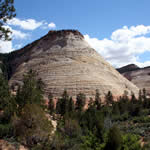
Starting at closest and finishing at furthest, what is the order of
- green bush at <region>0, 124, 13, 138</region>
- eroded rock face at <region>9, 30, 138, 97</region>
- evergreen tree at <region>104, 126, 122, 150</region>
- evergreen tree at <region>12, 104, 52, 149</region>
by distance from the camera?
evergreen tree at <region>104, 126, 122, 150</region>, evergreen tree at <region>12, 104, 52, 149</region>, green bush at <region>0, 124, 13, 138</region>, eroded rock face at <region>9, 30, 138, 97</region>

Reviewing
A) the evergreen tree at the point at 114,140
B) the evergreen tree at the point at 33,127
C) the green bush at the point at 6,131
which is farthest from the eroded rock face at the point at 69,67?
the evergreen tree at the point at 114,140

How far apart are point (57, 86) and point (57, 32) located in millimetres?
28360

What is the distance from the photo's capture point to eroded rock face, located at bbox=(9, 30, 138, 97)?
157 feet

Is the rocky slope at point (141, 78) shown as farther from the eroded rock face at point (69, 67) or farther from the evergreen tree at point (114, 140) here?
the evergreen tree at point (114, 140)

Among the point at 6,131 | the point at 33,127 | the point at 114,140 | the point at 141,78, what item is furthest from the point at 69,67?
the point at 141,78

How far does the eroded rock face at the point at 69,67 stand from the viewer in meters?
47.8

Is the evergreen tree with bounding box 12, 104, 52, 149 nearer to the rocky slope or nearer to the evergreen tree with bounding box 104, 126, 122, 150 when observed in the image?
the evergreen tree with bounding box 104, 126, 122, 150

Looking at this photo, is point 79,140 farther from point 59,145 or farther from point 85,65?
point 85,65

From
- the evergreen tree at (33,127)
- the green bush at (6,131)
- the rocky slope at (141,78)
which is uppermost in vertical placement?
the rocky slope at (141,78)

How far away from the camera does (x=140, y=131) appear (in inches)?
789

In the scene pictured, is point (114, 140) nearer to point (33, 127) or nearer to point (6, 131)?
point (33, 127)

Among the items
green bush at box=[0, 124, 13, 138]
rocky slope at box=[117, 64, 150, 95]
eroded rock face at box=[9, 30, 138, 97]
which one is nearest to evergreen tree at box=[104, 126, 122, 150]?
green bush at box=[0, 124, 13, 138]

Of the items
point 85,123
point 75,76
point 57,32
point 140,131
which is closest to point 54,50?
point 57,32

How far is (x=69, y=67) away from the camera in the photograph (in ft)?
176
